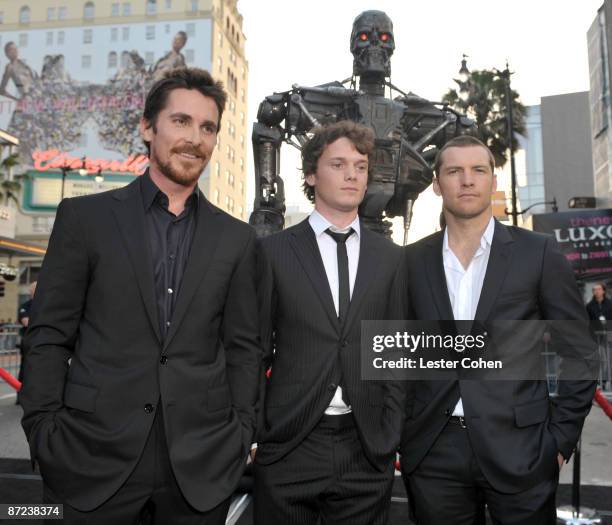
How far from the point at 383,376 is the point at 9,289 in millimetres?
41755

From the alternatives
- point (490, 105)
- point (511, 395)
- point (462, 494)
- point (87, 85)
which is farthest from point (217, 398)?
point (87, 85)

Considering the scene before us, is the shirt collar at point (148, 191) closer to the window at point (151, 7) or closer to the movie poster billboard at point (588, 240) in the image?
the movie poster billboard at point (588, 240)

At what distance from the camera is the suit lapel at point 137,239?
6.93ft

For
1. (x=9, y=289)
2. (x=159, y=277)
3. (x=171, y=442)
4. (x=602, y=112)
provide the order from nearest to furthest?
(x=171, y=442) → (x=159, y=277) → (x=602, y=112) → (x=9, y=289)

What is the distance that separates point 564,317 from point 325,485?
131 centimetres

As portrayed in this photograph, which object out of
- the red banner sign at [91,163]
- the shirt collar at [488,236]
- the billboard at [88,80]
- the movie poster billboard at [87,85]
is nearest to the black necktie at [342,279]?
the shirt collar at [488,236]

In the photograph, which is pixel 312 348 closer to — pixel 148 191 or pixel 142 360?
pixel 142 360

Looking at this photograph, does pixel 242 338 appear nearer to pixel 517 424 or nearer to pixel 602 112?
pixel 517 424

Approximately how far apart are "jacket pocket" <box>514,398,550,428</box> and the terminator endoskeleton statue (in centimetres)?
382

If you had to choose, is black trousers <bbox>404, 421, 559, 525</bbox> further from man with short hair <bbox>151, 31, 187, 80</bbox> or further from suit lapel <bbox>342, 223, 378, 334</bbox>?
man with short hair <bbox>151, 31, 187, 80</bbox>

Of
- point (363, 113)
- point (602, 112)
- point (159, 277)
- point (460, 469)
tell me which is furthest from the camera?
point (602, 112)

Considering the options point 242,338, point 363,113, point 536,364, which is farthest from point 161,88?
point 363,113

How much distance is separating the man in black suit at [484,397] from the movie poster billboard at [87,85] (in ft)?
164

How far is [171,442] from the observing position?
2064 mm
